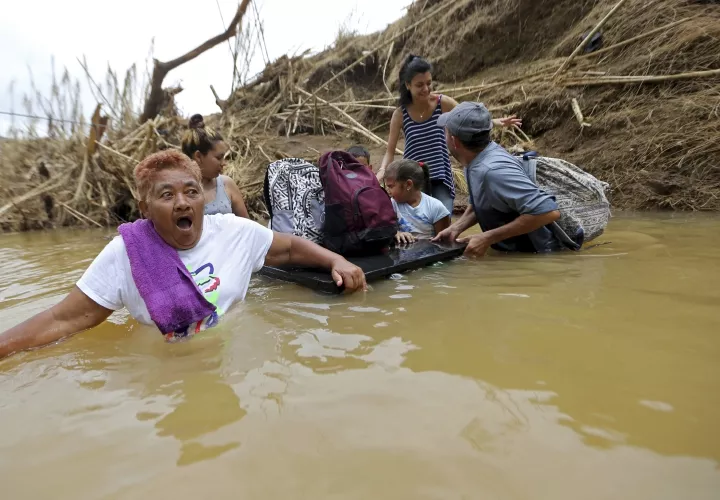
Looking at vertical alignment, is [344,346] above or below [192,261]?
below

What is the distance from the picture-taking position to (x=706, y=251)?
3.01m

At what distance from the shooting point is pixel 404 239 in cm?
362

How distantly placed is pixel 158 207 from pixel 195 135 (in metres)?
1.62

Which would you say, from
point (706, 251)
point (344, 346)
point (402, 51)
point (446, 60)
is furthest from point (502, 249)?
point (402, 51)

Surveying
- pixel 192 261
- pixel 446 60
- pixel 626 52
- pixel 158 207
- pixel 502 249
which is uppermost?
pixel 446 60

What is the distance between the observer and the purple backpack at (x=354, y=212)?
3.02m

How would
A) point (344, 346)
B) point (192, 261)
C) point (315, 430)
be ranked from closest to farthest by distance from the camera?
point (315, 430), point (344, 346), point (192, 261)

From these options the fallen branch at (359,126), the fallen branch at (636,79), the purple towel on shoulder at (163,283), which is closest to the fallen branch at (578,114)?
the fallen branch at (636,79)

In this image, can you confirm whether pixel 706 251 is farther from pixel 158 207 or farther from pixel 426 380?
pixel 158 207

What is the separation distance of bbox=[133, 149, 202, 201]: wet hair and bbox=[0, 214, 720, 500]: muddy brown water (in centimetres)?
64

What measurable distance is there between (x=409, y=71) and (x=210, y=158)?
1.76 metres

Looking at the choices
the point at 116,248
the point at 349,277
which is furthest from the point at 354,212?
the point at 116,248

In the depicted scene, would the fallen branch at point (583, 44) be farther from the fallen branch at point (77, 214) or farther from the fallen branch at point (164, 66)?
the fallen branch at point (77, 214)

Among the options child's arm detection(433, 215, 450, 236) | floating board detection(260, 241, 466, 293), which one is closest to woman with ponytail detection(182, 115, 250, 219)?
floating board detection(260, 241, 466, 293)
